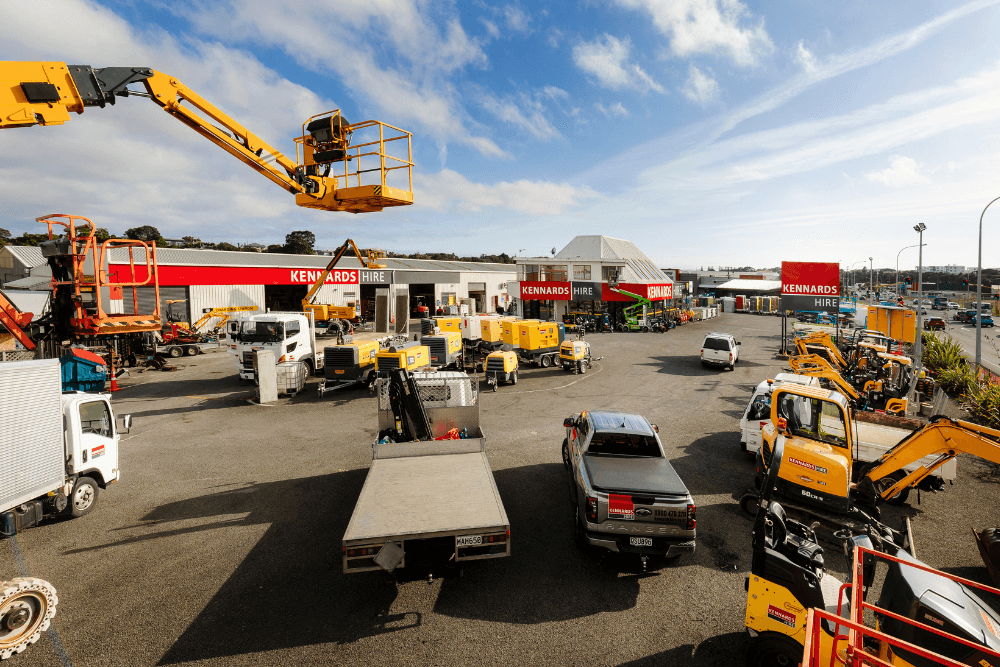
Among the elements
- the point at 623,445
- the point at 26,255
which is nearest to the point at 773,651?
the point at 623,445

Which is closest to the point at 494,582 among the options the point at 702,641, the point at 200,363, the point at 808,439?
the point at 702,641

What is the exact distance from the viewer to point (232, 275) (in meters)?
31.6

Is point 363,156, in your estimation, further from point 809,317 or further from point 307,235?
point 307,235

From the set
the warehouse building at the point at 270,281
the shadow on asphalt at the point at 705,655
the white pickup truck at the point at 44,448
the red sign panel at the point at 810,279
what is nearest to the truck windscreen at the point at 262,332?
the warehouse building at the point at 270,281

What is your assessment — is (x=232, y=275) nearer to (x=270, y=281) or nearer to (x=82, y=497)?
(x=270, y=281)

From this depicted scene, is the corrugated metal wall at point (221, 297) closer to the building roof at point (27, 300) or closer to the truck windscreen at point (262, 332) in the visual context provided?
the building roof at point (27, 300)

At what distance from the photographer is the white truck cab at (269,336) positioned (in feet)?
62.1

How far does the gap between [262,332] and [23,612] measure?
14557 mm

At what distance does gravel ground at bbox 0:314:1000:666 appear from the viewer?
5.50m

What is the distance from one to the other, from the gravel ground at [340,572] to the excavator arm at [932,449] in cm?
88

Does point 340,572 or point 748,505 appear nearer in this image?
point 340,572

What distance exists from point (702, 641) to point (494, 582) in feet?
9.05

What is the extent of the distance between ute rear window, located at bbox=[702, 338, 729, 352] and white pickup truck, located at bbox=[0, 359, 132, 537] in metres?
A: 24.5

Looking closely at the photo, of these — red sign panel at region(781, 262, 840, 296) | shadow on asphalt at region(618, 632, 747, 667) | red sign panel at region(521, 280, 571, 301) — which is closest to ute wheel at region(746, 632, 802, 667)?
shadow on asphalt at region(618, 632, 747, 667)
